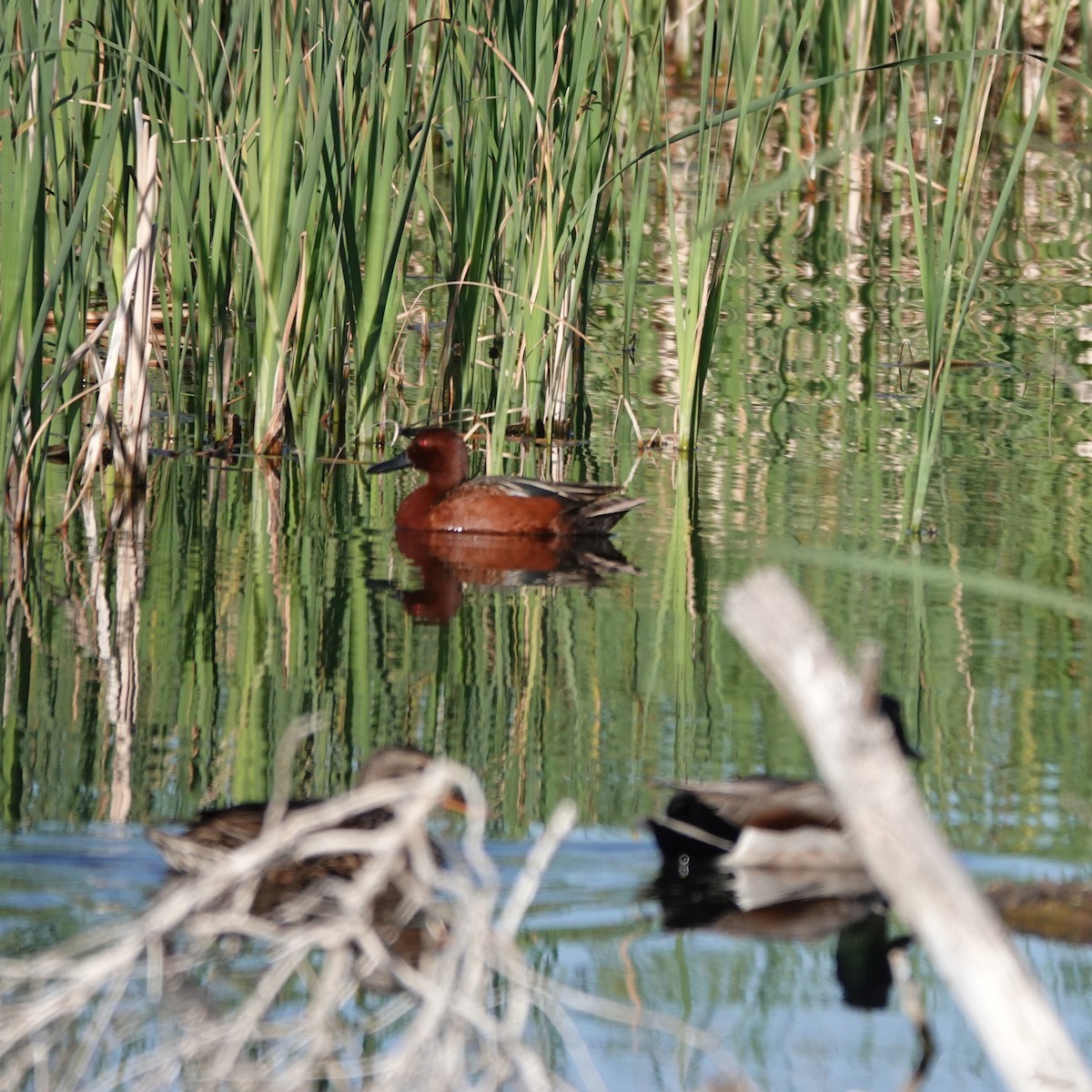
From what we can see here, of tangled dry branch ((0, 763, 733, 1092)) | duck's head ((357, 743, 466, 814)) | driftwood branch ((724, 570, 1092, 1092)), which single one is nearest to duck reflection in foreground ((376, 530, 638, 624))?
duck's head ((357, 743, 466, 814))

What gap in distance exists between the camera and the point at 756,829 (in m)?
4.28

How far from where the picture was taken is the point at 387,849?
2.53m

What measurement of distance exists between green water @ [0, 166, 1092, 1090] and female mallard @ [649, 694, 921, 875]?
10 centimetres

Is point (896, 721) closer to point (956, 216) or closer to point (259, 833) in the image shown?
point (259, 833)

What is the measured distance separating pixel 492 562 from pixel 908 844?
16.0 ft

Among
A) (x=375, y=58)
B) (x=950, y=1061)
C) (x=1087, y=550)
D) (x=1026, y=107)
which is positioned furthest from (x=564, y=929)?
(x=1026, y=107)

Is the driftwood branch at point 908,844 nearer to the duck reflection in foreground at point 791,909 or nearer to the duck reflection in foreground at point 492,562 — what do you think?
the duck reflection in foreground at point 791,909

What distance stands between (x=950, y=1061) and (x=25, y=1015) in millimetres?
1522

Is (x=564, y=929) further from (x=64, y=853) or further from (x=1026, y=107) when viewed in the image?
(x=1026, y=107)

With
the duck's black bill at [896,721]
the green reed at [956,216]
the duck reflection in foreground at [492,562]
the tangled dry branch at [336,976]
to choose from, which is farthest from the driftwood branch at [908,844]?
the duck reflection in foreground at [492,562]

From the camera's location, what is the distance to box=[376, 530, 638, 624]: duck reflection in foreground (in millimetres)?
6617

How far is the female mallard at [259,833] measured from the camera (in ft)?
13.0

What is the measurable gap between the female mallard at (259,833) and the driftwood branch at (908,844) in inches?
63.5

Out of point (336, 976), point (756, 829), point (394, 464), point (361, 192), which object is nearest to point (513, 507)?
point (394, 464)
